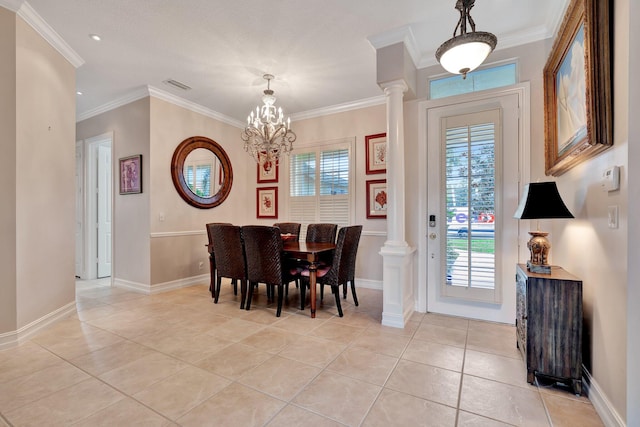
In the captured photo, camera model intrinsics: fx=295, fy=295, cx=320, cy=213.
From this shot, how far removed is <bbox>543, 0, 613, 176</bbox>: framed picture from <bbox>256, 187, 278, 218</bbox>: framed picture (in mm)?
3939

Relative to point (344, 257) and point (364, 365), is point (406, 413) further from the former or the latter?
point (344, 257)

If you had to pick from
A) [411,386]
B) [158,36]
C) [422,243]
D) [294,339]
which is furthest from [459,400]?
[158,36]

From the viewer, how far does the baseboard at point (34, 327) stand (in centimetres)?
240

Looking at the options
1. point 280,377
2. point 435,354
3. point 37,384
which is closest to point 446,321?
point 435,354

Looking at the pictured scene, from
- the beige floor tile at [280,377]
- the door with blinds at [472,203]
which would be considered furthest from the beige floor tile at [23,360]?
the door with blinds at [472,203]

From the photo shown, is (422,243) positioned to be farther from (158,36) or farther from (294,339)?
(158,36)

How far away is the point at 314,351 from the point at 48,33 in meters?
3.77

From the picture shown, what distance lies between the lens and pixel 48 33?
277 centimetres

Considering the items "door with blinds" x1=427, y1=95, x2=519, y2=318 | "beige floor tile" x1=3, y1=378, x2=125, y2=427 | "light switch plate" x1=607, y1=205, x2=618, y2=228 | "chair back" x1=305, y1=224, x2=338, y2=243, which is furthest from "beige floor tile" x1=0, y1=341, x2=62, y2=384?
"light switch plate" x1=607, y1=205, x2=618, y2=228

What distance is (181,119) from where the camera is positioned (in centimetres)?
448

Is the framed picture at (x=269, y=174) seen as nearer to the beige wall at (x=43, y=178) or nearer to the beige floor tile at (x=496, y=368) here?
the beige wall at (x=43, y=178)

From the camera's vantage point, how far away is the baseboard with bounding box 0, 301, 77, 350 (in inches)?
94.3

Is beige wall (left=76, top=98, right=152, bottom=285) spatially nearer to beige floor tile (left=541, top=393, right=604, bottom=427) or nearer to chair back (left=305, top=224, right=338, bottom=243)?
chair back (left=305, top=224, right=338, bottom=243)

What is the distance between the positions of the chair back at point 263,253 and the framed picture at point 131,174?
206 cm
